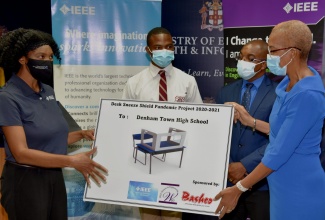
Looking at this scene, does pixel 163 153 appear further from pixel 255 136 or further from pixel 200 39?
pixel 200 39

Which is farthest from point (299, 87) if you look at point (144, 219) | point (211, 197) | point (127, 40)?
point (127, 40)

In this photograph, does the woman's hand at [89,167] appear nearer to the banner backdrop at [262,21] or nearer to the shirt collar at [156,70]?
the shirt collar at [156,70]

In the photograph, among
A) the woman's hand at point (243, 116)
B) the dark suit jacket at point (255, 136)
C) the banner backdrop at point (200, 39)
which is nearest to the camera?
the woman's hand at point (243, 116)

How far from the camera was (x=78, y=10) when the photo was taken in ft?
14.1

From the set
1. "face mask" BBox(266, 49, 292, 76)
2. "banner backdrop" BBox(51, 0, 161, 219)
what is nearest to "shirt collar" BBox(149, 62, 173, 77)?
"banner backdrop" BBox(51, 0, 161, 219)

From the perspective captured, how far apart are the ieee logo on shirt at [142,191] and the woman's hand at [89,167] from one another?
23cm

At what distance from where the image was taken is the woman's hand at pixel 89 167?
283 cm

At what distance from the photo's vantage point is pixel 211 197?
2.84 m

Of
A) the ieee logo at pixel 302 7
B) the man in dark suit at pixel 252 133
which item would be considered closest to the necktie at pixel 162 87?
the man in dark suit at pixel 252 133

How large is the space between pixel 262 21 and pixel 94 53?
5.92 ft

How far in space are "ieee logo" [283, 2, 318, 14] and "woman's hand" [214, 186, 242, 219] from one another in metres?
1.77

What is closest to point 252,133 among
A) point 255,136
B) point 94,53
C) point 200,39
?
point 255,136

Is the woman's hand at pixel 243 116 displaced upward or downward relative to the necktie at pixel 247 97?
downward

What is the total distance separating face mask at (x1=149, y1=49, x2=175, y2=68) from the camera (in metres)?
3.88
